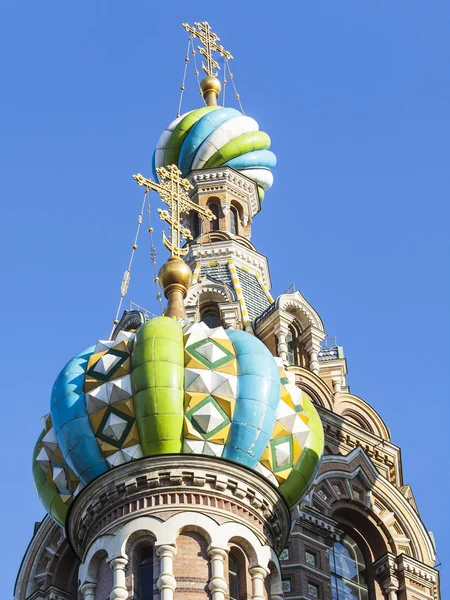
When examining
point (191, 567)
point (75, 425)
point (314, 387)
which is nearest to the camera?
point (191, 567)

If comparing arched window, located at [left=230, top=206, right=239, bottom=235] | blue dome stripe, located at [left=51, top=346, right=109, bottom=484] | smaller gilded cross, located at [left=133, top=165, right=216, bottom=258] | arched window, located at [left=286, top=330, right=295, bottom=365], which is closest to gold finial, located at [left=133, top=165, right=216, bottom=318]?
smaller gilded cross, located at [left=133, top=165, right=216, bottom=258]

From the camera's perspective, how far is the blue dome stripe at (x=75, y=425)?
74.8 ft

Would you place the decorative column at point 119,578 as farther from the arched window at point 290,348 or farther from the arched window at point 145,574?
the arched window at point 290,348

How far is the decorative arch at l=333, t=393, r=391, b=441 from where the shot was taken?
102 feet

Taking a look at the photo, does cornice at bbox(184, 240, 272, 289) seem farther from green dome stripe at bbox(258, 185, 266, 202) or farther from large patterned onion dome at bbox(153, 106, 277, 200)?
green dome stripe at bbox(258, 185, 266, 202)

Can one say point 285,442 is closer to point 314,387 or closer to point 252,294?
point 314,387

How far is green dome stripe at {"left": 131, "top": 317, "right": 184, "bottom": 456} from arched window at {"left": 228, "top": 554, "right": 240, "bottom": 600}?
151 centimetres

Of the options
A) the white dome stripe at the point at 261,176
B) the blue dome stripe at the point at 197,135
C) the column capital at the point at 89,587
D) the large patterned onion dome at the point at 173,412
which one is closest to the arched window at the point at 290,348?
the blue dome stripe at the point at 197,135

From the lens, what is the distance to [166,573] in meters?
21.4

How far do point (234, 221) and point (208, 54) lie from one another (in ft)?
17.1

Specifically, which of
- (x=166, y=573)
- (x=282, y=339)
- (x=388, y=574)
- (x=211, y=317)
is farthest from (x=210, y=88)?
(x=166, y=573)

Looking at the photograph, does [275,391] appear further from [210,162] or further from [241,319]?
[210,162]

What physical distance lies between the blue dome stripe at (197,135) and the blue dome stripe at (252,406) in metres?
14.5

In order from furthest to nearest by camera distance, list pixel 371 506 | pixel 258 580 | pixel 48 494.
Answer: pixel 371 506 → pixel 48 494 → pixel 258 580
